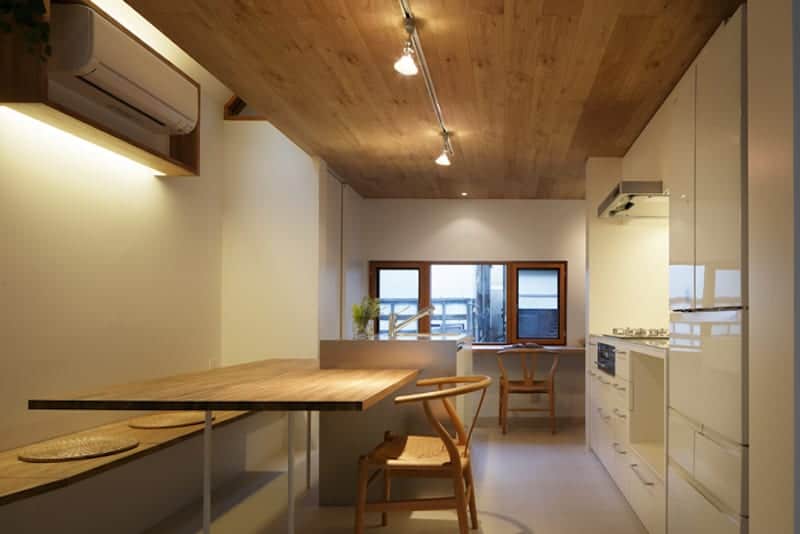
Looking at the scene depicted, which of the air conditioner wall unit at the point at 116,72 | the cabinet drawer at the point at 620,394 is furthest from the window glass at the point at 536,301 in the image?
the air conditioner wall unit at the point at 116,72

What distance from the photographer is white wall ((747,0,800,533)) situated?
176 centimetres

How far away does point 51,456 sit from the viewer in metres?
2.84

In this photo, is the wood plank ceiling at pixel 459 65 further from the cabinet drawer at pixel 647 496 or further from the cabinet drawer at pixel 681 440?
the cabinet drawer at pixel 647 496

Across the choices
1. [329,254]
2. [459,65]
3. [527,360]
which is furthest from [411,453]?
[527,360]

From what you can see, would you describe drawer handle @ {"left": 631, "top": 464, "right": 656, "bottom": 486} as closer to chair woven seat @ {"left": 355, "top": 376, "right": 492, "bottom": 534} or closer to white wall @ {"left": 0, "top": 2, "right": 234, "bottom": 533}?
chair woven seat @ {"left": 355, "top": 376, "right": 492, "bottom": 534}

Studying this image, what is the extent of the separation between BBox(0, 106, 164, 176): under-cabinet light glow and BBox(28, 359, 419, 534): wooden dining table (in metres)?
1.31

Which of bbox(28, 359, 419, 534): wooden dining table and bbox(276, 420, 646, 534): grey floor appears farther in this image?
bbox(276, 420, 646, 534): grey floor

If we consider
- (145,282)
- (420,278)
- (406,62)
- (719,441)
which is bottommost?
(719,441)

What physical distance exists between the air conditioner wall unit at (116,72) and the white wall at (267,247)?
173 cm

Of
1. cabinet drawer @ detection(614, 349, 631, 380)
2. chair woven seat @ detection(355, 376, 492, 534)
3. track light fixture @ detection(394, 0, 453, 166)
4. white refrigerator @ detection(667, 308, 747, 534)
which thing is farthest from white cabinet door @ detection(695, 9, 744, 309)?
cabinet drawer @ detection(614, 349, 631, 380)

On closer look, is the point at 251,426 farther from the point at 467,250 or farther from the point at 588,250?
the point at 467,250

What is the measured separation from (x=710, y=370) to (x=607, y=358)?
2.14m

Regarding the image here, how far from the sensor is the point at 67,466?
107 inches

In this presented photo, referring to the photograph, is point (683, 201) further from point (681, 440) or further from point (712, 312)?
point (681, 440)
